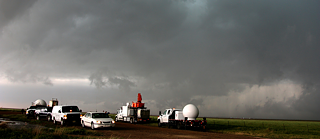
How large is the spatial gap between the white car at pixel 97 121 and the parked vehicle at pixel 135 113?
13188 mm

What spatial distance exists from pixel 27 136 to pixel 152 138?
8.17m

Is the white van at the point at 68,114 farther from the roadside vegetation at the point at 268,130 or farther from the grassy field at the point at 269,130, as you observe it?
the grassy field at the point at 269,130

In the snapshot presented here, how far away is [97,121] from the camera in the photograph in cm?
2167

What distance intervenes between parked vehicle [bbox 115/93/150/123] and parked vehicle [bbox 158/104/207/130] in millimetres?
6667

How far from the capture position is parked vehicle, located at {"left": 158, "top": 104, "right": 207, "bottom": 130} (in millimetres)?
26891

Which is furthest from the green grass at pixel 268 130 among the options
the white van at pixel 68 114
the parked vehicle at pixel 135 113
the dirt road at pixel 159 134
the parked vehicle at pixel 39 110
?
the parked vehicle at pixel 39 110

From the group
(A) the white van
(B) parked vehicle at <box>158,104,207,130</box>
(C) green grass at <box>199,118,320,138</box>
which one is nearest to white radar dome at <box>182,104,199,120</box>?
(B) parked vehicle at <box>158,104,207,130</box>

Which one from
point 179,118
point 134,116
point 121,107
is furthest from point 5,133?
point 121,107

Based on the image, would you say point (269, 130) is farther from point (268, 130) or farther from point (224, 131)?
point (224, 131)

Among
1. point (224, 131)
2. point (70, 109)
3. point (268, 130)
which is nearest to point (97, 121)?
point (70, 109)

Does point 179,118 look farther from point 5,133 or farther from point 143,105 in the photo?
point 5,133

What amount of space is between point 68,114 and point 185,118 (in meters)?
13.4

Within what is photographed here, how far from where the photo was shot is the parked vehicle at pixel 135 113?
36.3 meters

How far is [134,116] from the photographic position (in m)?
36.8
